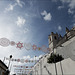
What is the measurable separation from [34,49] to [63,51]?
38.2 feet

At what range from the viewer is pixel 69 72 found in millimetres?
10078

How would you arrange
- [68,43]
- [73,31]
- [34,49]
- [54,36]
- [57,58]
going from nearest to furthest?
[34,49] < [57,58] < [68,43] < [73,31] < [54,36]

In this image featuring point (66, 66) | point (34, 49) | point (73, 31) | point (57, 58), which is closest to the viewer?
point (66, 66)

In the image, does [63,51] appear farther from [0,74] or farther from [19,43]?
[0,74]

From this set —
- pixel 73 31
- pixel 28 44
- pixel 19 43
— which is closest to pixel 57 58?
pixel 28 44

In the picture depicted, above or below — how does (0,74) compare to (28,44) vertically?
below

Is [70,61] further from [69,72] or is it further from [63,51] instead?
[63,51]

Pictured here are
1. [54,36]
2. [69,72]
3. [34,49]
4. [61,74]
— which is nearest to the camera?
[69,72]

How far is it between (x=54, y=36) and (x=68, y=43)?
2826 cm

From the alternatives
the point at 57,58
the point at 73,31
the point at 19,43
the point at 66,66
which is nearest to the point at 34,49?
the point at 19,43

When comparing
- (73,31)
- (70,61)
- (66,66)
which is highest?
(73,31)

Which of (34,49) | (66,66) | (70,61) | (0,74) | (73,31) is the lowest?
(0,74)

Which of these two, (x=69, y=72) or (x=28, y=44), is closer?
(x=69, y=72)

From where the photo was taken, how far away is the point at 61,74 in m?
11.8
